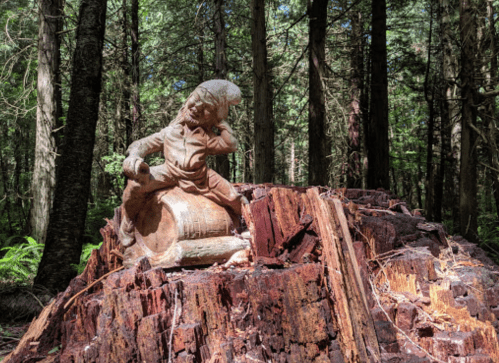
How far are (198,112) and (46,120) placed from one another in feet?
17.4

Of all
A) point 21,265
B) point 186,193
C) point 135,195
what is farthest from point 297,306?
point 21,265

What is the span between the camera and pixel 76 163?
15.7 feet

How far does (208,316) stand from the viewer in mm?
2328

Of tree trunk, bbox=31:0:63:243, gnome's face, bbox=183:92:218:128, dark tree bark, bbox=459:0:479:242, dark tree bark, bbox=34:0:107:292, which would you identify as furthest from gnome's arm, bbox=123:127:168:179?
dark tree bark, bbox=459:0:479:242

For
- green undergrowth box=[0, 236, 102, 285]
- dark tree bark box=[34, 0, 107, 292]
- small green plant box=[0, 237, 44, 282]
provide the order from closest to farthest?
1. dark tree bark box=[34, 0, 107, 292]
2. green undergrowth box=[0, 236, 102, 285]
3. small green plant box=[0, 237, 44, 282]

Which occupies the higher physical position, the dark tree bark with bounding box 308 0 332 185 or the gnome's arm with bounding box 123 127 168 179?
the dark tree bark with bounding box 308 0 332 185

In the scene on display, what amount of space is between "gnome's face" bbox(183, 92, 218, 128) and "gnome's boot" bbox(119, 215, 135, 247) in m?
1.08

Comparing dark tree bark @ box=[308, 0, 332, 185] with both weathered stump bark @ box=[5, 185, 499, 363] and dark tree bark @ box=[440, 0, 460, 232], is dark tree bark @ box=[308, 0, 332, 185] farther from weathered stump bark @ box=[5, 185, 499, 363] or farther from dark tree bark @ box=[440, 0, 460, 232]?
weathered stump bark @ box=[5, 185, 499, 363]

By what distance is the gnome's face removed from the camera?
3303 millimetres

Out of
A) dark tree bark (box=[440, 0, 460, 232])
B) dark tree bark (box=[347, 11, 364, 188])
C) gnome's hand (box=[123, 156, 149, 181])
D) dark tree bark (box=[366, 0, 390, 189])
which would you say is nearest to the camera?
gnome's hand (box=[123, 156, 149, 181])

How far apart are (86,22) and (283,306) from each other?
15.5ft

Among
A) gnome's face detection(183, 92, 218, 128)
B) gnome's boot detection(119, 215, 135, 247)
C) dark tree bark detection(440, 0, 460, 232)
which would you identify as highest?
dark tree bark detection(440, 0, 460, 232)

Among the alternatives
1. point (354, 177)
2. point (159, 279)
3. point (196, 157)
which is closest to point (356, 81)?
point (354, 177)

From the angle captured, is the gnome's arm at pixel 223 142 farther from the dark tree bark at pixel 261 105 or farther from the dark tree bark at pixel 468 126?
the dark tree bark at pixel 468 126
